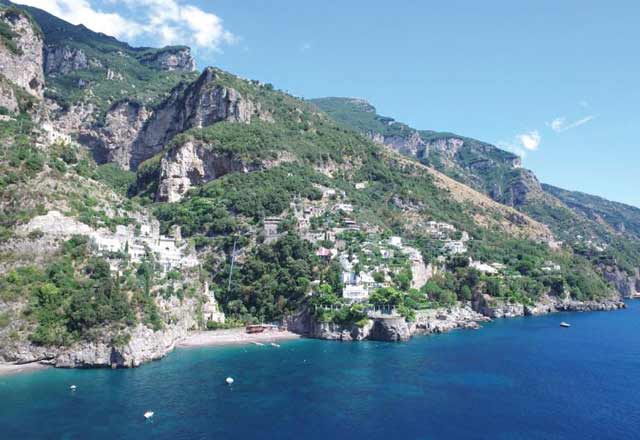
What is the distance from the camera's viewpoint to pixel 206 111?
124688 millimetres

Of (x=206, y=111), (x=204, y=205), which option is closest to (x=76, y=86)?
(x=206, y=111)

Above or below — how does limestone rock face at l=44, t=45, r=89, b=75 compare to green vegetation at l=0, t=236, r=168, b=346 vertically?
above

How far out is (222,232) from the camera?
3433 inches

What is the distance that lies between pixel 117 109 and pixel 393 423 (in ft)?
437

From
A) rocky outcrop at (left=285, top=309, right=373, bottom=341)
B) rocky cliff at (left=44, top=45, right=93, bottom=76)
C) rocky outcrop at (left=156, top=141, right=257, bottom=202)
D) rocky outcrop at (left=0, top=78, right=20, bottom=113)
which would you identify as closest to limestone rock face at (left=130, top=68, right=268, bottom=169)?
rocky outcrop at (left=156, top=141, right=257, bottom=202)

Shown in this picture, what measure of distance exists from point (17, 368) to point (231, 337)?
25.3 metres

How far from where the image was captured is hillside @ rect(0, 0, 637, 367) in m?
55.5

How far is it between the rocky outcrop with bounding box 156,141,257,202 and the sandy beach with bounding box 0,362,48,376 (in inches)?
2350

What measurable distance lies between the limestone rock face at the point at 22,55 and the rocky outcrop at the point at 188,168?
27.4 meters

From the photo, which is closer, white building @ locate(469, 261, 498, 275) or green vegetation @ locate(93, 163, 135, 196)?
white building @ locate(469, 261, 498, 275)

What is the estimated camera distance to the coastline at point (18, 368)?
157 ft

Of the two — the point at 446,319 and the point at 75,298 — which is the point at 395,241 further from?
the point at 75,298

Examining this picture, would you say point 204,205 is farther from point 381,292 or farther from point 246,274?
point 381,292

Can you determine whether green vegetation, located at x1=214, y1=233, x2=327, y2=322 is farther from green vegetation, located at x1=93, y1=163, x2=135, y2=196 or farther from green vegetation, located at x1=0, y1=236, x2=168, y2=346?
green vegetation, located at x1=93, y1=163, x2=135, y2=196
